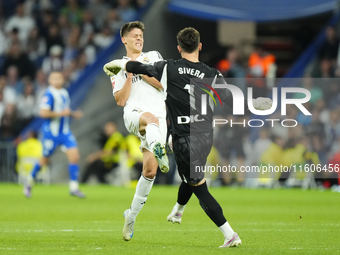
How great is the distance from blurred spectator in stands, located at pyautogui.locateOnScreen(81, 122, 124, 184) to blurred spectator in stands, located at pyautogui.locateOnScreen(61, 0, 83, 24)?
5290 mm

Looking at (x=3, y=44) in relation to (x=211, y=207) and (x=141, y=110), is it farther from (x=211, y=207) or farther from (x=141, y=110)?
(x=211, y=207)

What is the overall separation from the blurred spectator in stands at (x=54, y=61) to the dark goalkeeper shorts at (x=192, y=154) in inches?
589

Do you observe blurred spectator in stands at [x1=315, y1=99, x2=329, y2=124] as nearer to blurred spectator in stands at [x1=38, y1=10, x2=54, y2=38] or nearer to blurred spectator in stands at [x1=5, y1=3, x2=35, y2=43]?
blurred spectator in stands at [x1=38, y1=10, x2=54, y2=38]

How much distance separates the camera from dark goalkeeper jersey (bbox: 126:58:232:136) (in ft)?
19.9

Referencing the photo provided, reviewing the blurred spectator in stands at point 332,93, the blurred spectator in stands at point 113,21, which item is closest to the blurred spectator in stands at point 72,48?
the blurred spectator in stands at point 113,21

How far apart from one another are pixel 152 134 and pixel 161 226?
234 centimetres

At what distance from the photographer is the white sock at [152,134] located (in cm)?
626

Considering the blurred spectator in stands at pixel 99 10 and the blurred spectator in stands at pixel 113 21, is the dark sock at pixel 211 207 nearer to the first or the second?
the blurred spectator in stands at pixel 113 21

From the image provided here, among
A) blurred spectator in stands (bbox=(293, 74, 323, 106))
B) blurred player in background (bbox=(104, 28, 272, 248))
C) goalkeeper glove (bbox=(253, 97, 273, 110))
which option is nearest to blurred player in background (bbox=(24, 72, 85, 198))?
blurred player in background (bbox=(104, 28, 272, 248))

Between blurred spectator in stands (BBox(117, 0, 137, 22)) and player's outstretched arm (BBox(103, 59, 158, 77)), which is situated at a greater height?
blurred spectator in stands (BBox(117, 0, 137, 22))

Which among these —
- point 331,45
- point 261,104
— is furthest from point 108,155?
point 261,104

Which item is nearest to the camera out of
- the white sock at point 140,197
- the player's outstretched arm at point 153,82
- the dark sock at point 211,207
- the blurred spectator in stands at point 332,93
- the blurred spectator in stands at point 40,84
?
the dark sock at point 211,207

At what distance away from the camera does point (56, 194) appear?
1416 centimetres

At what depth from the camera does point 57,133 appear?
41.7 ft
